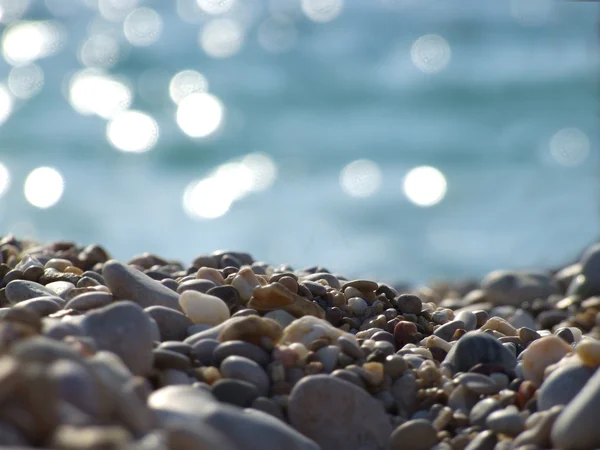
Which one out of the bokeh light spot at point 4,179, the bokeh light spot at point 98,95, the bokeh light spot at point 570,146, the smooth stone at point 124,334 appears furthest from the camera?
the bokeh light spot at point 98,95

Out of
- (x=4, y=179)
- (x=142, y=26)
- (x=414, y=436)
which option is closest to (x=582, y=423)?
(x=414, y=436)

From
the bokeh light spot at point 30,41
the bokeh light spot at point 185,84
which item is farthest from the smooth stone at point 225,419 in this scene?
the bokeh light spot at point 30,41

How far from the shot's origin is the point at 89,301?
2.08m

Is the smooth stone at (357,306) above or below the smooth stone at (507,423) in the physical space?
above

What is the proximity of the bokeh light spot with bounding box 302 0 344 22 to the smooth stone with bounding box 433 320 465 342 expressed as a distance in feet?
45.9

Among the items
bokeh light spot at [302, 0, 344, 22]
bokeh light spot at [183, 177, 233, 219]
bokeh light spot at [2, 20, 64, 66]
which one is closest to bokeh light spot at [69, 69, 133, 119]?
bokeh light spot at [2, 20, 64, 66]

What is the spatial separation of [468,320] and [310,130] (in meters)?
9.37

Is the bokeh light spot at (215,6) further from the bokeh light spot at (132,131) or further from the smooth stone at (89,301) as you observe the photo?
the smooth stone at (89,301)

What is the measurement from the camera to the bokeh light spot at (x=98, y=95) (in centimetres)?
1200

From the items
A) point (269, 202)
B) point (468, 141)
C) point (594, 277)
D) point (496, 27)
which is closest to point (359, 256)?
point (269, 202)

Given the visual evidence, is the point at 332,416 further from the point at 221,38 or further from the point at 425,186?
the point at 221,38

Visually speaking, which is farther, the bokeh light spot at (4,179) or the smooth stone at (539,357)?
the bokeh light spot at (4,179)

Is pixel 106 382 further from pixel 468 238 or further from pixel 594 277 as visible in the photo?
pixel 468 238

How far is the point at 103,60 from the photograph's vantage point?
44.5 ft
